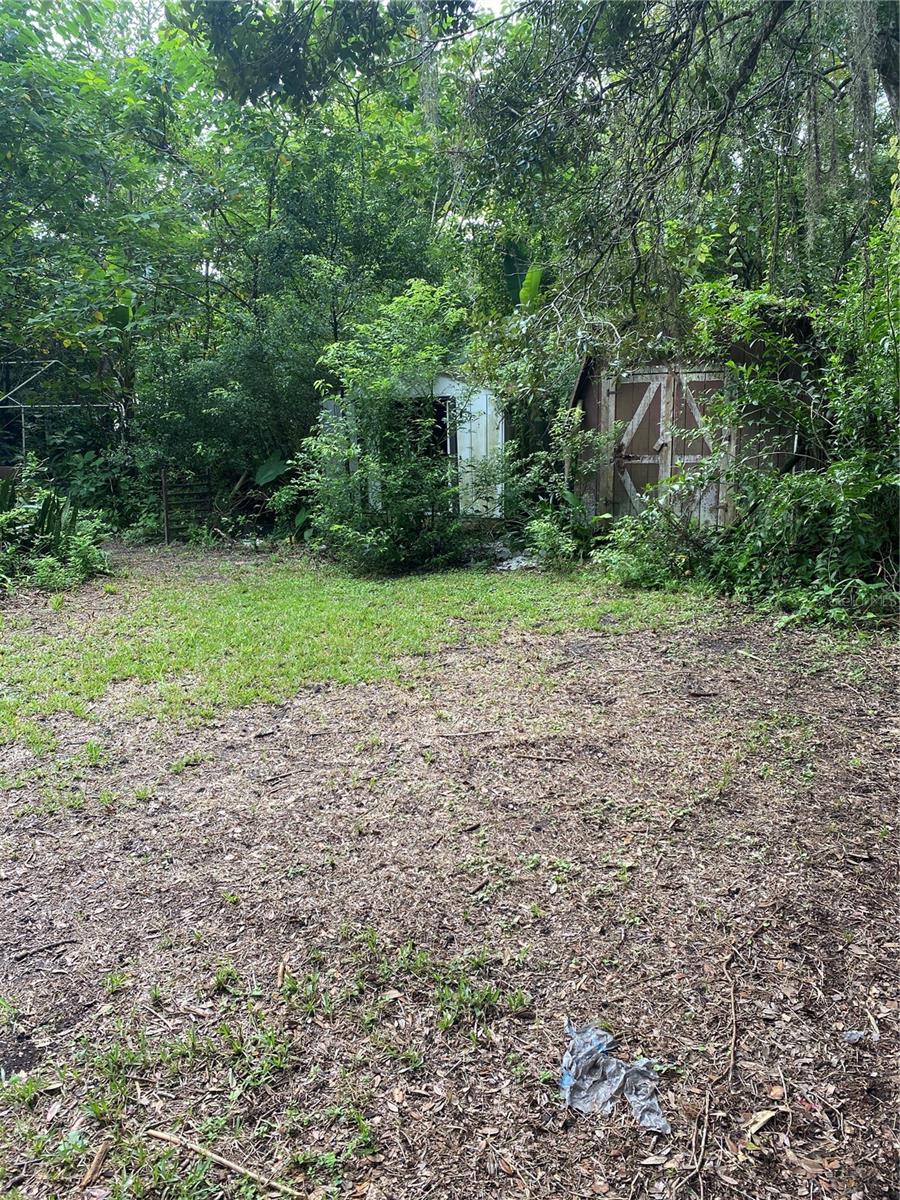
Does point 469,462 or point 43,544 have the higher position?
point 469,462

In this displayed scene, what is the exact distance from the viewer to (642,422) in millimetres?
7004

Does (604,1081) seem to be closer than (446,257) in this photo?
Yes

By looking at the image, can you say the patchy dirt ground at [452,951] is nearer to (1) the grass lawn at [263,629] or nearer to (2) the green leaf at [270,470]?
(1) the grass lawn at [263,629]

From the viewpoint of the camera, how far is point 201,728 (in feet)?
11.0

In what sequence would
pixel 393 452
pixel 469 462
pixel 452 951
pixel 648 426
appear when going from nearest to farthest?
pixel 452 951 → pixel 393 452 → pixel 648 426 → pixel 469 462

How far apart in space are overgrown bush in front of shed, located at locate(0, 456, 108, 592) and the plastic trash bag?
19.7ft

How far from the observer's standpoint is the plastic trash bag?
1432 mm

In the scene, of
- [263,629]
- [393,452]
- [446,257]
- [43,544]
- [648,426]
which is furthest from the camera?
[446,257]

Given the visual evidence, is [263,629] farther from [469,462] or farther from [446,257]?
[446,257]

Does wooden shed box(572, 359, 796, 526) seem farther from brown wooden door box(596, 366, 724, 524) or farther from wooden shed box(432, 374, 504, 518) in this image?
wooden shed box(432, 374, 504, 518)

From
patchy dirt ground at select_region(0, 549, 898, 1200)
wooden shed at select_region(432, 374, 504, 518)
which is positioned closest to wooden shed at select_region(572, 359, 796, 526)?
wooden shed at select_region(432, 374, 504, 518)

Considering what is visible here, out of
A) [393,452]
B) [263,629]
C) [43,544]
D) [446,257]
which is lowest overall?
[263,629]

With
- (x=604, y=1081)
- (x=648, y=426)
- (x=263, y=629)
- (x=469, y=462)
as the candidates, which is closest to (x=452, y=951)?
(x=604, y=1081)

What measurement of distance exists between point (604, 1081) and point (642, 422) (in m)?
6.38
